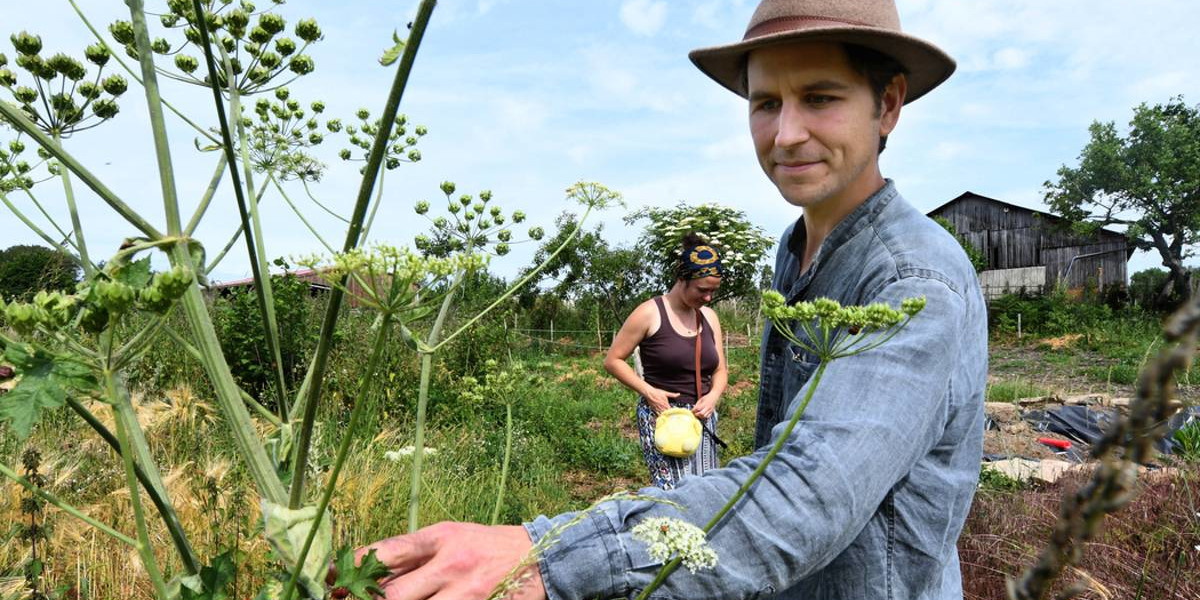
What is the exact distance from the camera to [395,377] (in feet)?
29.1

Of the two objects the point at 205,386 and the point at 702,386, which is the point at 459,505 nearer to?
the point at 702,386

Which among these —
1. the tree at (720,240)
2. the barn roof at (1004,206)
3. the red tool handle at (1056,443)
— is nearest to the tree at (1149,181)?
the barn roof at (1004,206)

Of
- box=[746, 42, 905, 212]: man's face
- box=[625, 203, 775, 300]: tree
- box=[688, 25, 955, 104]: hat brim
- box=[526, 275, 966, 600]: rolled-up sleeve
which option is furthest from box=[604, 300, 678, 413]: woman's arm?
box=[625, 203, 775, 300]: tree

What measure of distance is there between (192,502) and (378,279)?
112 inches

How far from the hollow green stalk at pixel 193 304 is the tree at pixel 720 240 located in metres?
25.6

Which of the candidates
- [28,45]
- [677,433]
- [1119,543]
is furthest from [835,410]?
[1119,543]

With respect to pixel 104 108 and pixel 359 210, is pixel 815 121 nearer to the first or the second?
pixel 359 210

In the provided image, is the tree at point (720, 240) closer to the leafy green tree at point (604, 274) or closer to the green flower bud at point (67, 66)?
the leafy green tree at point (604, 274)

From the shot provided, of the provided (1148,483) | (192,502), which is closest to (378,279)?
(192,502)

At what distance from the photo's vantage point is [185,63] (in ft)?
5.52

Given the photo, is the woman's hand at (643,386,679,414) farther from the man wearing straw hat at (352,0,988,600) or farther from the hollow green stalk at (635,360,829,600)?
the hollow green stalk at (635,360,829,600)

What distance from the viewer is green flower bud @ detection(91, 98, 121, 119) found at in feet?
5.71

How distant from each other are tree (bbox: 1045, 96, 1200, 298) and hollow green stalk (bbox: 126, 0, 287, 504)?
41.9 m

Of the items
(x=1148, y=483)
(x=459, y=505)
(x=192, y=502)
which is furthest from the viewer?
(x=1148, y=483)
